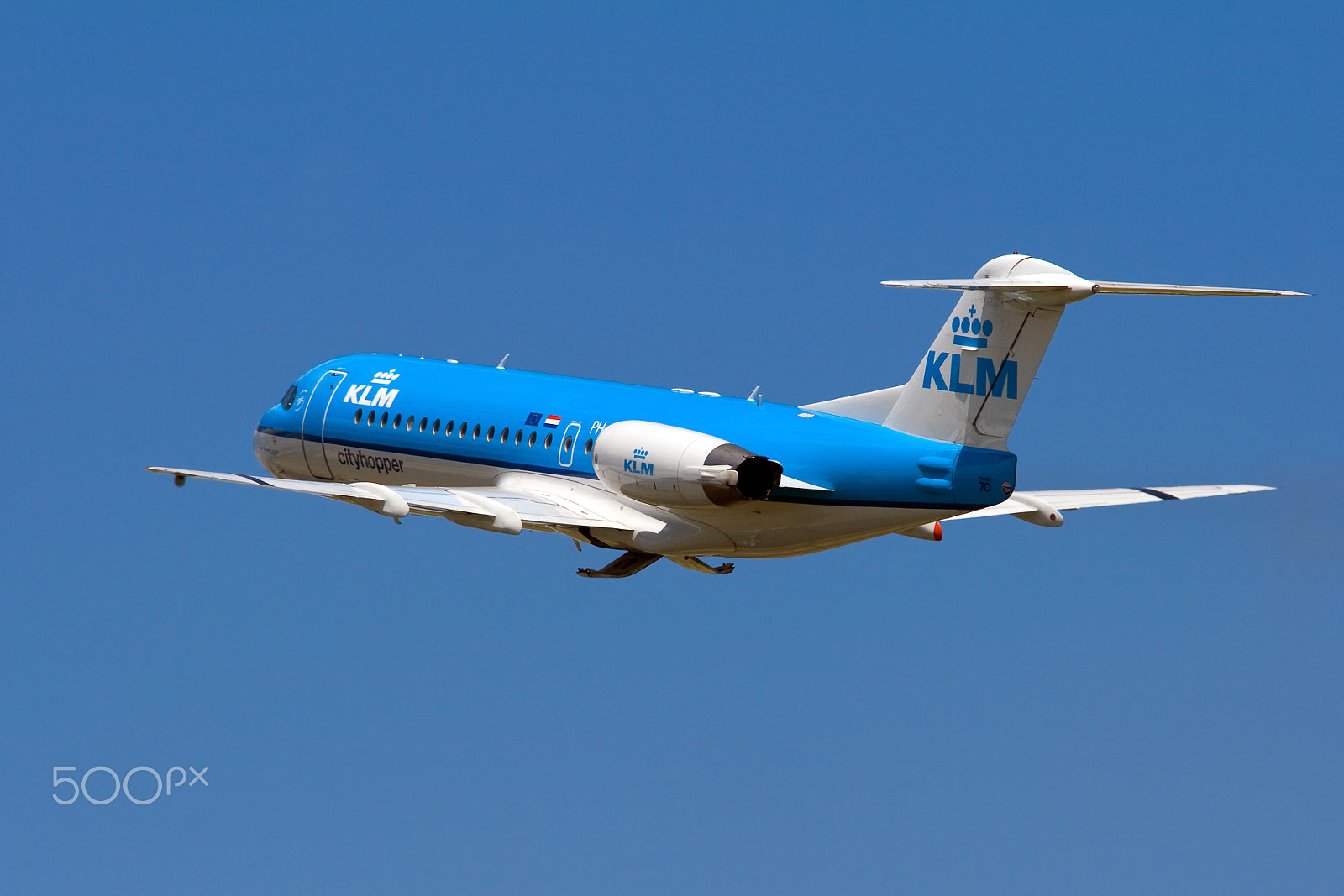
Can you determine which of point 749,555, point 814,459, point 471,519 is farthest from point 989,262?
point 471,519

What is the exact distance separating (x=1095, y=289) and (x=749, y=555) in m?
7.60

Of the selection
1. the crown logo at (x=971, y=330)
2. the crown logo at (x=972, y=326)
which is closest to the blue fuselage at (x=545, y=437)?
the crown logo at (x=971, y=330)

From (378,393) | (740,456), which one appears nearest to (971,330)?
(740,456)

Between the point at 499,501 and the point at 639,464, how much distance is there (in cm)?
247

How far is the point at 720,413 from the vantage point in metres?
36.9

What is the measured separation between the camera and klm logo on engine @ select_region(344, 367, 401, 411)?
1663 inches

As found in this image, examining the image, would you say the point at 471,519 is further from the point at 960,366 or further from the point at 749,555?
the point at 960,366

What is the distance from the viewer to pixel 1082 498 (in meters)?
38.9

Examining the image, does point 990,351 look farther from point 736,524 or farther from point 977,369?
point 736,524

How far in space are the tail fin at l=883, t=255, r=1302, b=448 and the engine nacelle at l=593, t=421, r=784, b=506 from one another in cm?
254

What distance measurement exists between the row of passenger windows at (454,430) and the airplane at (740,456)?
45 mm

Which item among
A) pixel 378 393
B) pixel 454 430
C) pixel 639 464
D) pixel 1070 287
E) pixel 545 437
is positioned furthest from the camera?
pixel 378 393

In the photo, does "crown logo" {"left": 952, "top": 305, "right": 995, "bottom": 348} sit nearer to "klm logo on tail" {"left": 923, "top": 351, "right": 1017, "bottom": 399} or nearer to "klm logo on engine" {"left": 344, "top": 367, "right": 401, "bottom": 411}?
"klm logo on tail" {"left": 923, "top": 351, "right": 1017, "bottom": 399}

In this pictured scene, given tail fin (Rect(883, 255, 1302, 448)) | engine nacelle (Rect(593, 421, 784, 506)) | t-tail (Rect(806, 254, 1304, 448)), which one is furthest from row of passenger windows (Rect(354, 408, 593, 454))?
tail fin (Rect(883, 255, 1302, 448))
